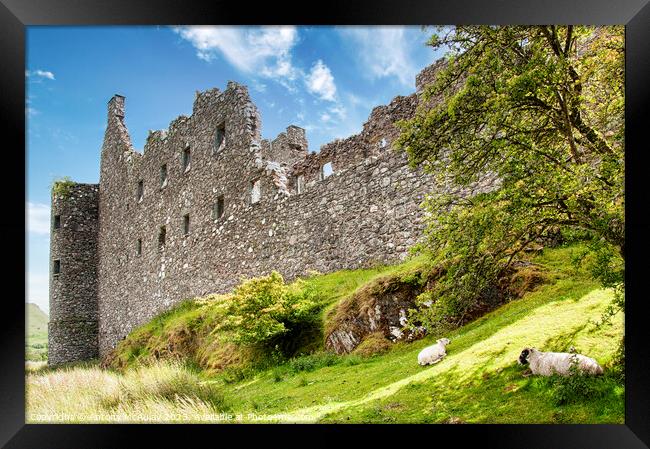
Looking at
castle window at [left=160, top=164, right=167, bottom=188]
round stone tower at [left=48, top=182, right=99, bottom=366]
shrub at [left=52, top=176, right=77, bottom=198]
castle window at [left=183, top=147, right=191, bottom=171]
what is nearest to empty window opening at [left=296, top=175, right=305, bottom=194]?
castle window at [left=183, top=147, right=191, bottom=171]

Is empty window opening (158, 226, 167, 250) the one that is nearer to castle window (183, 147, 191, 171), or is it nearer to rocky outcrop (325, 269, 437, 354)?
castle window (183, 147, 191, 171)

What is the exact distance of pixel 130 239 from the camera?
76.3 ft

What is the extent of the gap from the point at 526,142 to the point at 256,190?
36.7ft

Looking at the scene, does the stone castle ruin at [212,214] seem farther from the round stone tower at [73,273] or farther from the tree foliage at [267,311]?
the tree foliage at [267,311]

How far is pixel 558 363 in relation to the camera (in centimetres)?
554

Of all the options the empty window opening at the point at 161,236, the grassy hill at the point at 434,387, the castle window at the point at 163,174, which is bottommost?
the grassy hill at the point at 434,387

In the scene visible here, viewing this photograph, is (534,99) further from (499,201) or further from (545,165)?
(499,201)

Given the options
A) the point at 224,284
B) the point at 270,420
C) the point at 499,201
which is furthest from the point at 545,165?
the point at 224,284

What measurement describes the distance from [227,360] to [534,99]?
27.6 feet

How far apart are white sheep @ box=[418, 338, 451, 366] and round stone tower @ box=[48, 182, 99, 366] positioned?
72.9 feet
